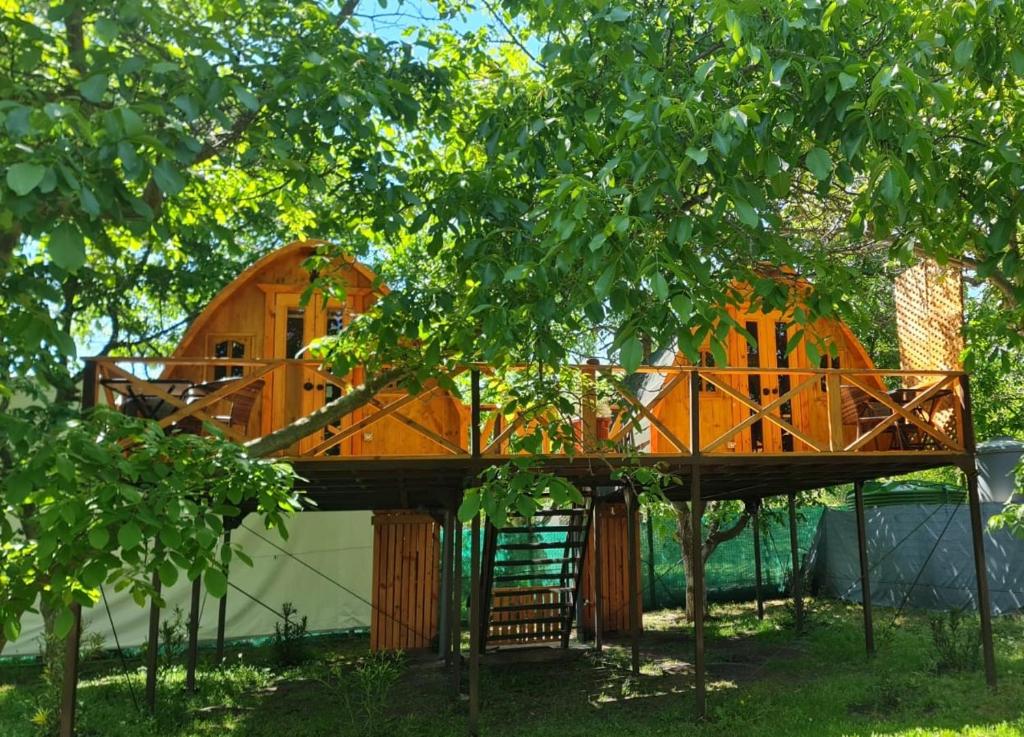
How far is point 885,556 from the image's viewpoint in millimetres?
13711

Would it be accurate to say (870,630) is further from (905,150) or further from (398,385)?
(905,150)

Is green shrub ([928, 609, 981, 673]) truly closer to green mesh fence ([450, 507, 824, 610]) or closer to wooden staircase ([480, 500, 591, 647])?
wooden staircase ([480, 500, 591, 647])

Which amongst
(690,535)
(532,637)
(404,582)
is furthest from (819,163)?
(690,535)

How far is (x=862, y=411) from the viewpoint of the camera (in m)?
9.98

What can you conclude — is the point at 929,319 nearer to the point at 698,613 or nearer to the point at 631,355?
the point at 698,613

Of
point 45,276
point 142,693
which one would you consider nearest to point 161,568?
point 45,276

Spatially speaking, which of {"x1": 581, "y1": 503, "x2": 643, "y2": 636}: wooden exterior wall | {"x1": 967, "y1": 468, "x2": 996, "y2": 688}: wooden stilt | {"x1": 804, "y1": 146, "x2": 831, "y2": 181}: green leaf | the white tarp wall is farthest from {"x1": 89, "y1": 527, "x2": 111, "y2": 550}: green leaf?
{"x1": 581, "y1": 503, "x2": 643, "y2": 636}: wooden exterior wall

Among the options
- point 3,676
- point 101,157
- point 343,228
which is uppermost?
point 343,228

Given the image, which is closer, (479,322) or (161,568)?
(161,568)

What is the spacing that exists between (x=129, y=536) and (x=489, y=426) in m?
4.64

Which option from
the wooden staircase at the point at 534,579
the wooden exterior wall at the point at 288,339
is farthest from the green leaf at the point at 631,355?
the wooden exterior wall at the point at 288,339

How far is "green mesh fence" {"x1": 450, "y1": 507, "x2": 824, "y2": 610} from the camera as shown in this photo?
15445 mm

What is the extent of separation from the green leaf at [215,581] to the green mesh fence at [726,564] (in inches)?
470

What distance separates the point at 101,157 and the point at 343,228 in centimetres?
294
